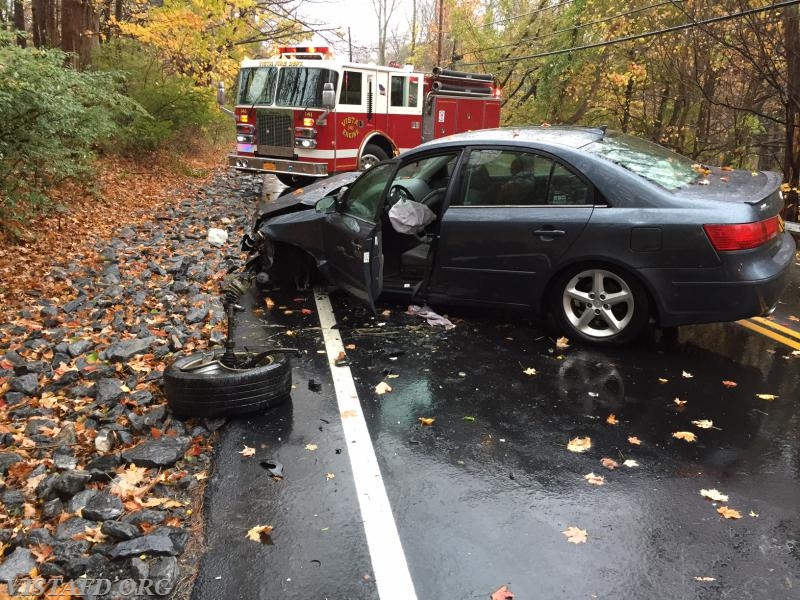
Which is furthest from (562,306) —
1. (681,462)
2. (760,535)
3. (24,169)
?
(24,169)

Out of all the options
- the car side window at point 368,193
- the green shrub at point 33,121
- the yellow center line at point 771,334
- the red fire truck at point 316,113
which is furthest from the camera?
the red fire truck at point 316,113

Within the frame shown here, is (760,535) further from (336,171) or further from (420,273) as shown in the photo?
(336,171)

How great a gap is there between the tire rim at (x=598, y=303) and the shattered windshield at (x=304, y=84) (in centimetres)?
916

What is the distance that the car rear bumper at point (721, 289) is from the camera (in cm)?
446

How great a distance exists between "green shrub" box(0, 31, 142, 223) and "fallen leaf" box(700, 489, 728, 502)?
7120 mm

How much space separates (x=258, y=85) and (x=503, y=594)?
12.8 metres

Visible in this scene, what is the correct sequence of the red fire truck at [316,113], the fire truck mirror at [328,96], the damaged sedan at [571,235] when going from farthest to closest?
the red fire truck at [316,113], the fire truck mirror at [328,96], the damaged sedan at [571,235]

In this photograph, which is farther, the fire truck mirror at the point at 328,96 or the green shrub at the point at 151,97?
the green shrub at the point at 151,97

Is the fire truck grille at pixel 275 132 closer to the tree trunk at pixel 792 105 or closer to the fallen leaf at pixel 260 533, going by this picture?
the tree trunk at pixel 792 105

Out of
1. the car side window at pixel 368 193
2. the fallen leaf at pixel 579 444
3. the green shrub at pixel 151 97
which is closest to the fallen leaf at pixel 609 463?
the fallen leaf at pixel 579 444

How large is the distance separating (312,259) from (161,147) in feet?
38.3

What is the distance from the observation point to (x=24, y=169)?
28.1 ft

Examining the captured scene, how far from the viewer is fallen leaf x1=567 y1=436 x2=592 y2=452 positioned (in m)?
3.65

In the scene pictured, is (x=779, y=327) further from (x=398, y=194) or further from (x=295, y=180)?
(x=295, y=180)
